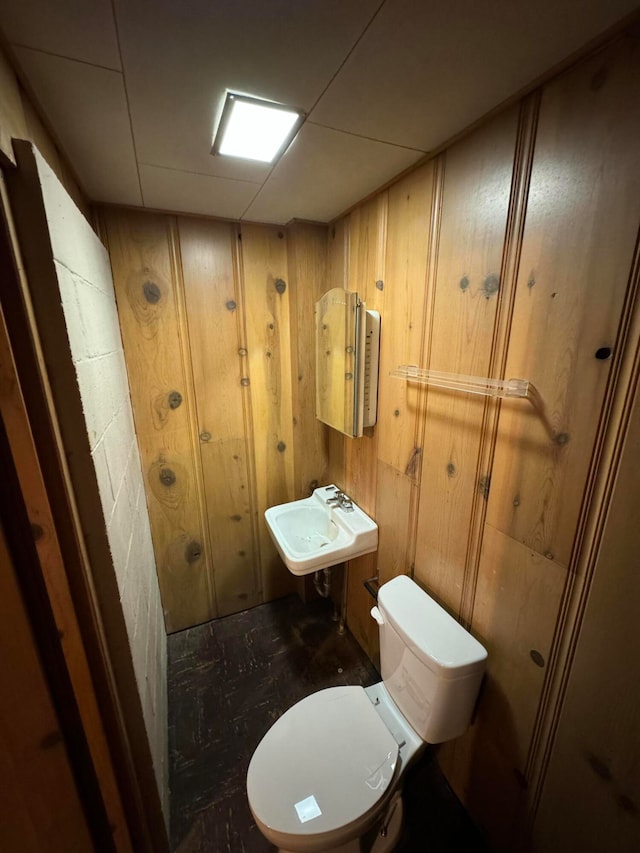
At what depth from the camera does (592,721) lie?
30.6 inches

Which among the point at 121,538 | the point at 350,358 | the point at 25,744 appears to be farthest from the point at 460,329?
the point at 25,744

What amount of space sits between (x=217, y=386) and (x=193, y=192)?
32.9 inches

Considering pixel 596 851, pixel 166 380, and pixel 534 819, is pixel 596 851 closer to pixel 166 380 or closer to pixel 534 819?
pixel 534 819

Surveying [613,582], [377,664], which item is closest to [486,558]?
[613,582]

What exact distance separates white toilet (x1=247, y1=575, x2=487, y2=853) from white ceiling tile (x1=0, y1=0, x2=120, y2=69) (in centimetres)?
158

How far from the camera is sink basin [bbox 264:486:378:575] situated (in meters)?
1.47

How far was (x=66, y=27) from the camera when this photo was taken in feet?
2.02

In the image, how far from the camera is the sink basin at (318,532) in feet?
4.83

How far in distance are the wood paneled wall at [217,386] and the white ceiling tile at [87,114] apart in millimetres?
367

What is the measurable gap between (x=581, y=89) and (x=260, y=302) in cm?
137

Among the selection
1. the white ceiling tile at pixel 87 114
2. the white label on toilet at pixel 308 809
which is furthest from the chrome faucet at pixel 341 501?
the white ceiling tile at pixel 87 114

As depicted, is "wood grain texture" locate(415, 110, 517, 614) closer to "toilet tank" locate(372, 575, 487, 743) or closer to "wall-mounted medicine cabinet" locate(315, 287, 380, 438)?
"toilet tank" locate(372, 575, 487, 743)

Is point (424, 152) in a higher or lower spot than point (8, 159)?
higher

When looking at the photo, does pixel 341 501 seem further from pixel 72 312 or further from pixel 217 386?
pixel 72 312
